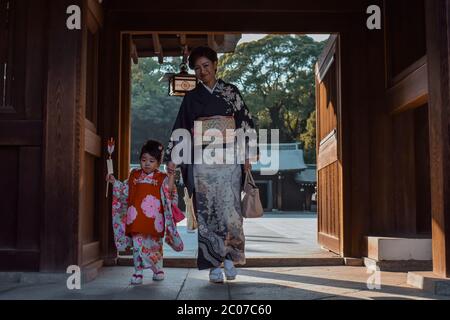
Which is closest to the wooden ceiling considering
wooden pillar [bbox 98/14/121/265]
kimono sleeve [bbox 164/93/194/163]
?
wooden pillar [bbox 98/14/121/265]

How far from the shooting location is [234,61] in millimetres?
29844

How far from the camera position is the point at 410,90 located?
497 centimetres

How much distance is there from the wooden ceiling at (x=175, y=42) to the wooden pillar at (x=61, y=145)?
13.0 ft

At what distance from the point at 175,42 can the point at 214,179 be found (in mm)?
5175

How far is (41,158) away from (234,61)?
85.9ft

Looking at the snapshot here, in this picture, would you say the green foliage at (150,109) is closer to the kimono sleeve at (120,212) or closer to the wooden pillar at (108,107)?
the wooden pillar at (108,107)

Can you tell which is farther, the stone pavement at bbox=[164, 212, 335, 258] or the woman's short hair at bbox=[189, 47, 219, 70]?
the stone pavement at bbox=[164, 212, 335, 258]

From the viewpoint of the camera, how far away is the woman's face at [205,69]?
14.4 feet

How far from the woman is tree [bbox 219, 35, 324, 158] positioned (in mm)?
24898

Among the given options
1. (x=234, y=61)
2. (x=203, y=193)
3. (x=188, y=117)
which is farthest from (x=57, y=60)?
(x=234, y=61)

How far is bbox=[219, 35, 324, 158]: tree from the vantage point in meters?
29.1

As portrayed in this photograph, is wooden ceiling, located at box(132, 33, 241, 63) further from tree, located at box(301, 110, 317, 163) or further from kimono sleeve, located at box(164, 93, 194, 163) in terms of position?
tree, located at box(301, 110, 317, 163)

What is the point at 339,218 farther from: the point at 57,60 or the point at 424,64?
the point at 57,60

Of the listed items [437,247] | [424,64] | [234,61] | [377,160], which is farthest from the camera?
[234,61]
